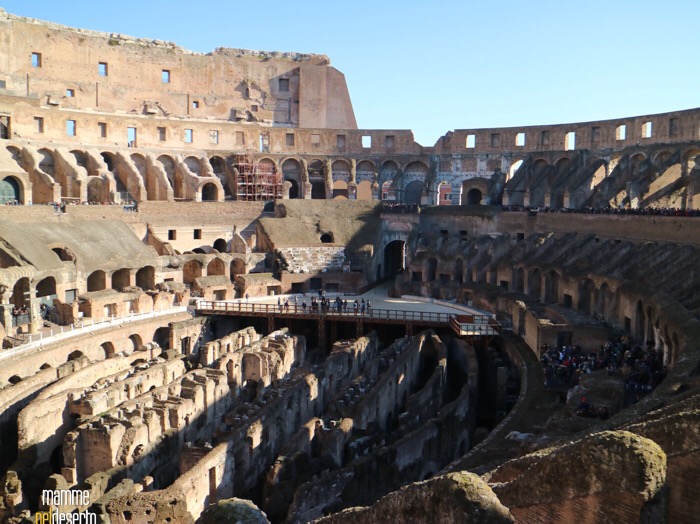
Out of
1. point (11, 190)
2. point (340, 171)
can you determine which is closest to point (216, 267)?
point (11, 190)

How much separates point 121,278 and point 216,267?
5567 millimetres

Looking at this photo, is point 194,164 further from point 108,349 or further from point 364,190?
point 108,349

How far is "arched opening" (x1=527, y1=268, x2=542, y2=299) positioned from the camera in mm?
31219

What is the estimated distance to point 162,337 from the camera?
29719 mm

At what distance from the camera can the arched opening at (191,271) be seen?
36.7 metres

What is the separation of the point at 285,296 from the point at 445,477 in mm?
28951

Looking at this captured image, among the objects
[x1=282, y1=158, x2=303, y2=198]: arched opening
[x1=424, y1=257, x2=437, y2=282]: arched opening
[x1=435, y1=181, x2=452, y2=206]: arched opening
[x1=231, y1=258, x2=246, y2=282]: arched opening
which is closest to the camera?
[x1=424, y1=257, x2=437, y2=282]: arched opening

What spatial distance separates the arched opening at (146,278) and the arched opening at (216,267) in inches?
147

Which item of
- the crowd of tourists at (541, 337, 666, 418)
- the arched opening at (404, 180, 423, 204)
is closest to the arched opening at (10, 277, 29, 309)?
the crowd of tourists at (541, 337, 666, 418)

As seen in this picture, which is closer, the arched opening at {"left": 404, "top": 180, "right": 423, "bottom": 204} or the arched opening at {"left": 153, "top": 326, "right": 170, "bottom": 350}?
the arched opening at {"left": 153, "top": 326, "right": 170, "bottom": 350}

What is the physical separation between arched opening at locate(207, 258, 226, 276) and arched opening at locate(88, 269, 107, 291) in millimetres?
6689

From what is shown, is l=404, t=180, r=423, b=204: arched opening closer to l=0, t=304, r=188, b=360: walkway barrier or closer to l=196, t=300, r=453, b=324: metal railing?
l=196, t=300, r=453, b=324: metal railing

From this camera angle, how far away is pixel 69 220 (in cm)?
3450

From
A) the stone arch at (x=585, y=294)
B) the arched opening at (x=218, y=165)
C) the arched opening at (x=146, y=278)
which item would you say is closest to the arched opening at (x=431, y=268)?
the stone arch at (x=585, y=294)
